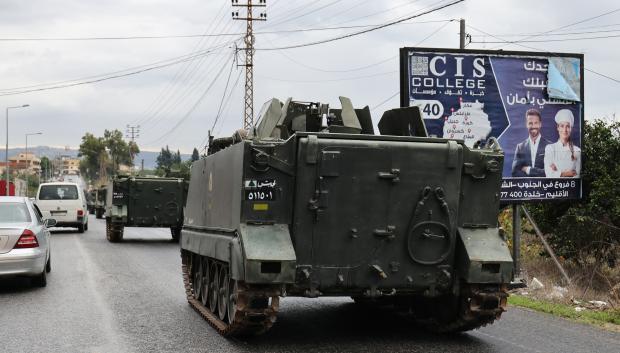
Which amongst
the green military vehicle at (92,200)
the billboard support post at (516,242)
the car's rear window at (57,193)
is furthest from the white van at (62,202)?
the green military vehicle at (92,200)

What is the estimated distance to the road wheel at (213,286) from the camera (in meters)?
9.16

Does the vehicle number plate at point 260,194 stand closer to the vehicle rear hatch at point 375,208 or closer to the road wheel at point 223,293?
the vehicle rear hatch at point 375,208

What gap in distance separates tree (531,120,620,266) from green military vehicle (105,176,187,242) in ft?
41.5

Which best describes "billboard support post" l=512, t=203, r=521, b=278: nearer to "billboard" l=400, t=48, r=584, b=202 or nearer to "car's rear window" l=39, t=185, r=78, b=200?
"billboard" l=400, t=48, r=584, b=202

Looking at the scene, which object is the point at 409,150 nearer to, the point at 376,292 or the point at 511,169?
the point at 376,292

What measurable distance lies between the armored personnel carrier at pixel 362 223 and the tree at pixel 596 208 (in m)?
7.24

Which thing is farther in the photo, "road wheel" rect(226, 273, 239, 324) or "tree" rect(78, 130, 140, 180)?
"tree" rect(78, 130, 140, 180)

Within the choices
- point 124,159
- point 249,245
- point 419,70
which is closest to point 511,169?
point 419,70

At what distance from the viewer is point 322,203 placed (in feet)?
25.0

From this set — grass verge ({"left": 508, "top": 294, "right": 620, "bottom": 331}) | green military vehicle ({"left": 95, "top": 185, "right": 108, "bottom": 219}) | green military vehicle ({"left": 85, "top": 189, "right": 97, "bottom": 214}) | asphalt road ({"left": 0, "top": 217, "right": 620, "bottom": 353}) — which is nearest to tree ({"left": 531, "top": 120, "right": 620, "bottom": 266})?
grass verge ({"left": 508, "top": 294, "right": 620, "bottom": 331})

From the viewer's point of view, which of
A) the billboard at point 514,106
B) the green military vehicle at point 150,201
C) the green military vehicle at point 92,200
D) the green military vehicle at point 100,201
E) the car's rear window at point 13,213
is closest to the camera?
the car's rear window at point 13,213

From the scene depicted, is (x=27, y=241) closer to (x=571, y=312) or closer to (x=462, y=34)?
(x=571, y=312)

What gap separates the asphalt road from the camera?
7.68m

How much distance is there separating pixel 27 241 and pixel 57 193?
716 inches
